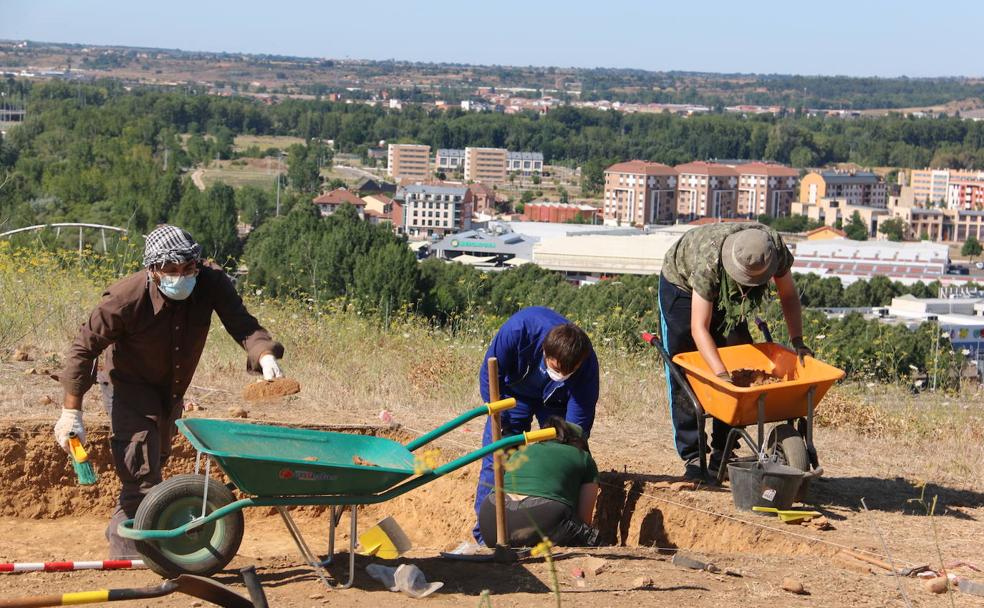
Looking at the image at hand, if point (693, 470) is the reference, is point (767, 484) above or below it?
above

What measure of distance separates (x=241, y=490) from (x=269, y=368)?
21.3 inches

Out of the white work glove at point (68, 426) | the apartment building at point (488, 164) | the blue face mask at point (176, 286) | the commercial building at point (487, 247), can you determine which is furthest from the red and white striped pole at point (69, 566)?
the apartment building at point (488, 164)

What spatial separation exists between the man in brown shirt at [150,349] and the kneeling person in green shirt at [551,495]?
3.58 feet

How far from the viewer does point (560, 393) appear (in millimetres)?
5297

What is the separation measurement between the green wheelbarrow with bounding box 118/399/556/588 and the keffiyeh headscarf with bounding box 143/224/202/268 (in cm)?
62

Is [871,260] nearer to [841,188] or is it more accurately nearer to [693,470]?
[841,188]

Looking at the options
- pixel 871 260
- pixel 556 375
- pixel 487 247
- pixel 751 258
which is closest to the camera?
pixel 556 375

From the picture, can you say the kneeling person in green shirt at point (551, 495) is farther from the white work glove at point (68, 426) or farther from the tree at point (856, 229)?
the tree at point (856, 229)

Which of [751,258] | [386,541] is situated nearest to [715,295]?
[751,258]

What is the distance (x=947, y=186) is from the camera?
428ft

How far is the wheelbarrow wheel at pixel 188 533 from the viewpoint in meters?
4.25

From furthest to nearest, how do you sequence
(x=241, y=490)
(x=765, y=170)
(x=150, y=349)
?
1. (x=765, y=170)
2. (x=150, y=349)
3. (x=241, y=490)

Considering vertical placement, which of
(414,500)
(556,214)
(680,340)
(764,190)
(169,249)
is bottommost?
(556,214)

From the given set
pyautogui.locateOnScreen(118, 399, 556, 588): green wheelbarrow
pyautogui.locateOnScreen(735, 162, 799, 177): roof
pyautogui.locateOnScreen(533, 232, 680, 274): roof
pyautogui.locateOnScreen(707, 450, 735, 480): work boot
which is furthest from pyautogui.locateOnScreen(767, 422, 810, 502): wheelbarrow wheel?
pyautogui.locateOnScreen(735, 162, 799, 177): roof
